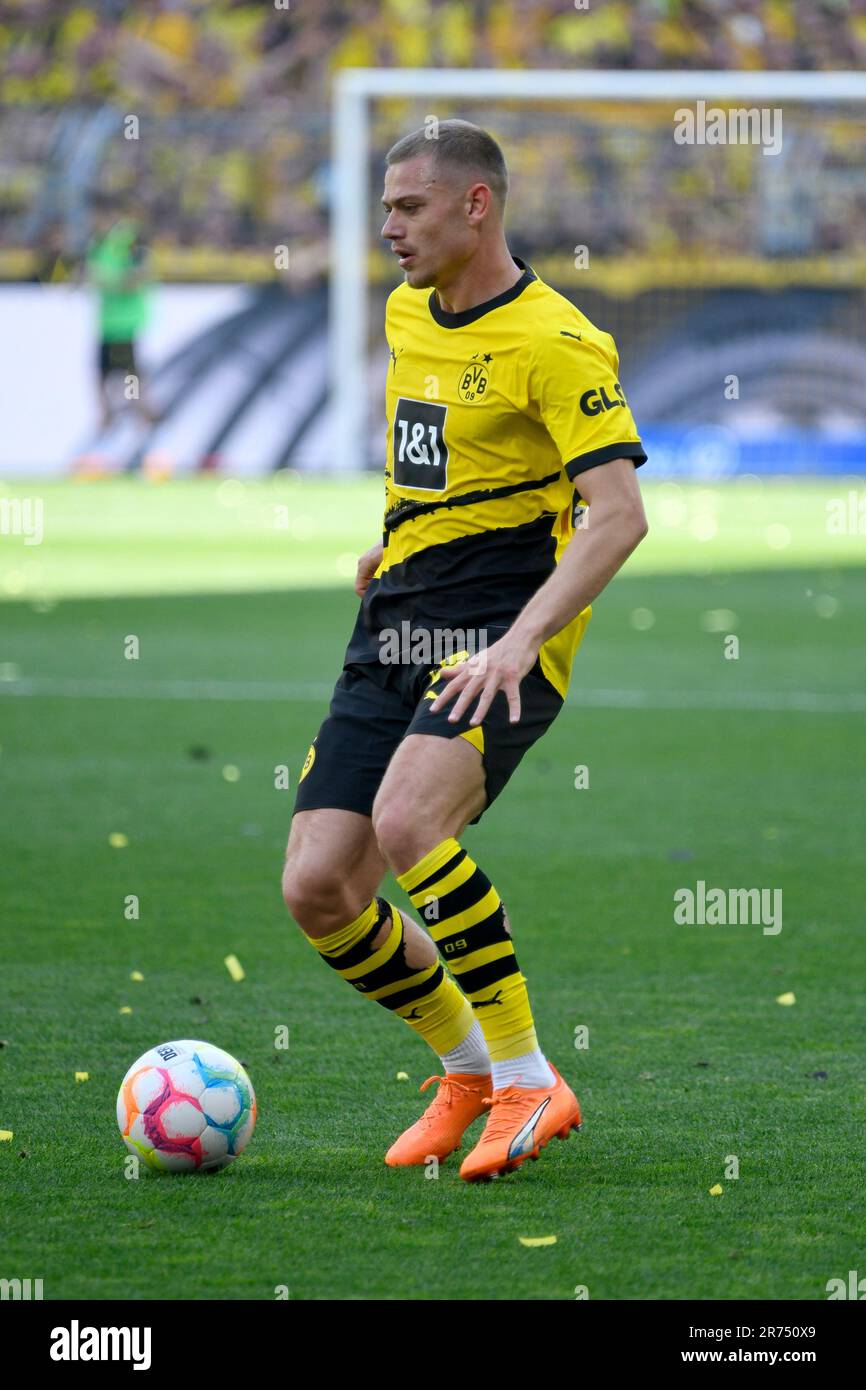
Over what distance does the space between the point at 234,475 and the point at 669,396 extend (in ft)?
16.3

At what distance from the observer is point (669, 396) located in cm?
2438

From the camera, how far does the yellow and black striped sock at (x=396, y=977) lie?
4488mm

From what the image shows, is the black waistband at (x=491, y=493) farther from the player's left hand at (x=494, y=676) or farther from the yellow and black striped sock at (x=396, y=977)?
the yellow and black striped sock at (x=396, y=977)

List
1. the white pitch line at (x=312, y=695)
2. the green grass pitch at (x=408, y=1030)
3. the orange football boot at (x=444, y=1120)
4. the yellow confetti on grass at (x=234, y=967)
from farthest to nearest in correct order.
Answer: the white pitch line at (x=312, y=695), the yellow confetti on grass at (x=234, y=967), the orange football boot at (x=444, y=1120), the green grass pitch at (x=408, y=1030)

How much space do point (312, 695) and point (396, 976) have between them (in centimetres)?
683

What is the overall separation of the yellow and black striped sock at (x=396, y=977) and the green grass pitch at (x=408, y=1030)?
27 centimetres

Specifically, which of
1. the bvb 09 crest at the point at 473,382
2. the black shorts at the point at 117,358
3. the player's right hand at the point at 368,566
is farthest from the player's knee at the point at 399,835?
the black shorts at the point at 117,358

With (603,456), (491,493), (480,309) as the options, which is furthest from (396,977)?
(480,309)

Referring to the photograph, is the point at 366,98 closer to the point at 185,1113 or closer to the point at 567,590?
the point at 567,590

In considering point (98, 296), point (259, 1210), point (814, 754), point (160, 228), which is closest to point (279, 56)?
point (160, 228)

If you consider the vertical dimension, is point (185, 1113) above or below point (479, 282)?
below

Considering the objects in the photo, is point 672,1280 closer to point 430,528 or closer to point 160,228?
point 430,528

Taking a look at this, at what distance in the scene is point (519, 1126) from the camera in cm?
425

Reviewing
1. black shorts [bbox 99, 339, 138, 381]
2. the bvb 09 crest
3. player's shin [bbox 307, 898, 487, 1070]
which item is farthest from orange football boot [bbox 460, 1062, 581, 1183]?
black shorts [bbox 99, 339, 138, 381]
